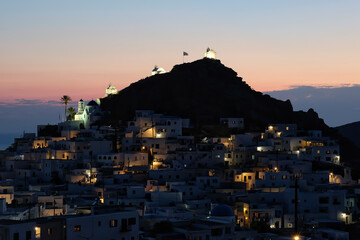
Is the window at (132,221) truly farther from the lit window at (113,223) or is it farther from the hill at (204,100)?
the hill at (204,100)

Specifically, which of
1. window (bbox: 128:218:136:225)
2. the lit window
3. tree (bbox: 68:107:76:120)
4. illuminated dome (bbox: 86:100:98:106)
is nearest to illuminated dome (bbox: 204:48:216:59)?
illuminated dome (bbox: 86:100:98:106)

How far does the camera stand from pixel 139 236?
125ft

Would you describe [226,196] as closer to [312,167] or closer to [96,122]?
[312,167]

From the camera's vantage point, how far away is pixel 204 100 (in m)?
112

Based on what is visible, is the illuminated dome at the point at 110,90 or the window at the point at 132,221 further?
the illuminated dome at the point at 110,90

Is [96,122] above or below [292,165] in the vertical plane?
above

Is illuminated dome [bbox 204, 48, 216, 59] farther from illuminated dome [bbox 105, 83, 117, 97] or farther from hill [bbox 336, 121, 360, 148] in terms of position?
hill [bbox 336, 121, 360, 148]

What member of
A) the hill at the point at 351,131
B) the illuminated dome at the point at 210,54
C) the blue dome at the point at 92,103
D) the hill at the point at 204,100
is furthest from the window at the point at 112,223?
the hill at the point at 351,131

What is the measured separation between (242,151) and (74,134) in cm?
2553

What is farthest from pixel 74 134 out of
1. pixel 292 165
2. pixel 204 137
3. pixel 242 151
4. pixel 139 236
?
pixel 139 236

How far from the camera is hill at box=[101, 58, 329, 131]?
10800 centimetres

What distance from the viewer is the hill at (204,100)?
108 meters

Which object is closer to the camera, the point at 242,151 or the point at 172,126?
the point at 242,151

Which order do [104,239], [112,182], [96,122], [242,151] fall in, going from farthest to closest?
[96,122] → [242,151] → [112,182] → [104,239]
